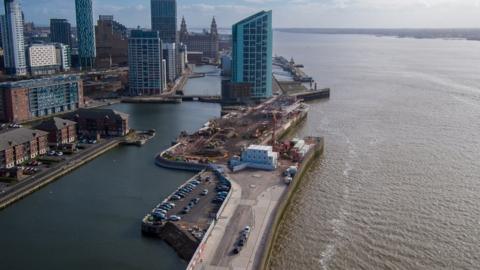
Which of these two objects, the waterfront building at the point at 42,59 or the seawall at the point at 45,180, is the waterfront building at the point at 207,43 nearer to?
the waterfront building at the point at 42,59

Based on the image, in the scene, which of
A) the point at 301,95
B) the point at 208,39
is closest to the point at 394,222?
the point at 301,95

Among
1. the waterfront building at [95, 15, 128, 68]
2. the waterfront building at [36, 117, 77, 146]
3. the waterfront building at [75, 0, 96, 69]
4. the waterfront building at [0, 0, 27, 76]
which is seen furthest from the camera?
the waterfront building at [95, 15, 128, 68]

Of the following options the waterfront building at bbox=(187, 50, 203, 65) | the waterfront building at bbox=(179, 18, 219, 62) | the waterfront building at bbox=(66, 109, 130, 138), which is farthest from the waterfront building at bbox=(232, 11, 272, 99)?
the waterfront building at bbox=(179, 18, 219, 62)

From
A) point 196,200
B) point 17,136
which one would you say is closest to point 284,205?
point 196,200

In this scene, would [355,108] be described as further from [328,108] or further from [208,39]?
[208,39]

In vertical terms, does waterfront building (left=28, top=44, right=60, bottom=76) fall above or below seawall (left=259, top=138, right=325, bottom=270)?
above

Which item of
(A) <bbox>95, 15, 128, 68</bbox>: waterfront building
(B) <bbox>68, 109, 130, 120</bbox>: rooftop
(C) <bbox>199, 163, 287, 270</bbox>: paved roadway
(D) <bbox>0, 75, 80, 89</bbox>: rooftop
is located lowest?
(C) <bbox>199, 163, 287, 270</bbox>: paved roadway

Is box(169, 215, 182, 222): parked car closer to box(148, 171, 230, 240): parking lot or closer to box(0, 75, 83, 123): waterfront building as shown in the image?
box(148, 171, 230, 240): parking lot
